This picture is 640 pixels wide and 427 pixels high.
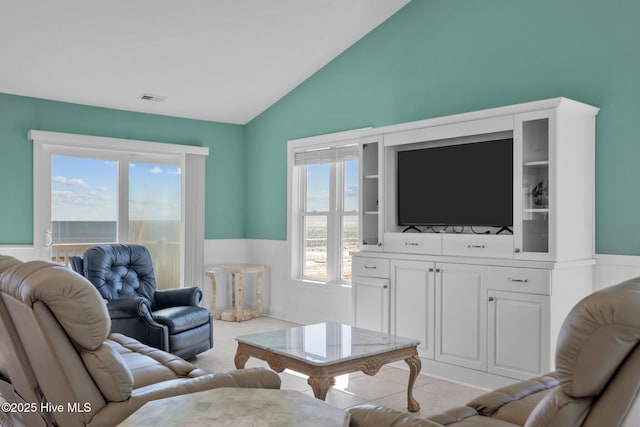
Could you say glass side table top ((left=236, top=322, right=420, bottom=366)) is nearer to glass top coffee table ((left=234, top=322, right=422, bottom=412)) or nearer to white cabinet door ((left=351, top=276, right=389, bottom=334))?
glass top coffee table ((left=234, top=322, right=422, bottom=412))

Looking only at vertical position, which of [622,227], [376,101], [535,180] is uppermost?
[376,101]

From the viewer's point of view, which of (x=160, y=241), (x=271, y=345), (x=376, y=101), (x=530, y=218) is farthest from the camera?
(x=160, y=241)

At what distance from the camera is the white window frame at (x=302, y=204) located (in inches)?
232

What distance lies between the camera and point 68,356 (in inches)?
78.8

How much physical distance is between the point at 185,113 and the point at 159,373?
175 inches

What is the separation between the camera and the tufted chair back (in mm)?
4590

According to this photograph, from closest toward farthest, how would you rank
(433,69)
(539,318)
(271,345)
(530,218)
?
(271,345), (539,318), (530,218), (433,69)

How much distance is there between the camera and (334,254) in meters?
6.03

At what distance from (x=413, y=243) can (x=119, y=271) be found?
2579 mm

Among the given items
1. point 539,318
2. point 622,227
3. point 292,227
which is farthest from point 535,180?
point 292,227

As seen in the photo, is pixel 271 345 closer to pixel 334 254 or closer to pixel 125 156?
pixel 334 254

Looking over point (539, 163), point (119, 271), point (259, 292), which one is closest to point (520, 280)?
point (539, 163)

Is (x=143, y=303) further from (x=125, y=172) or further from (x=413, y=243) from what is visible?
(x=125, y=172)

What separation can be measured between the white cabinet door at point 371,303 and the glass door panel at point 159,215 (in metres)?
2.73
